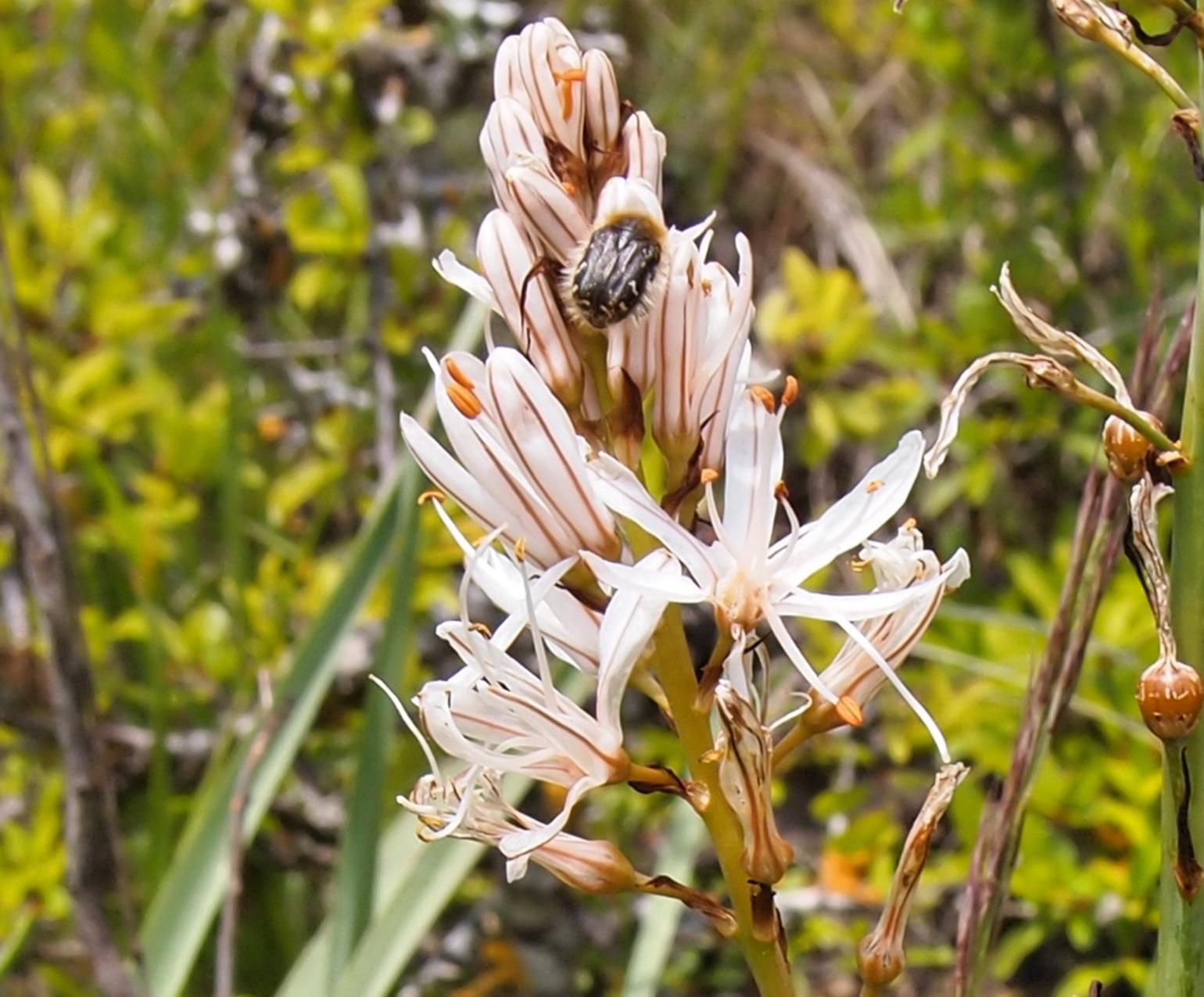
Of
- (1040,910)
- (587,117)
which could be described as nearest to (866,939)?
(587,117)

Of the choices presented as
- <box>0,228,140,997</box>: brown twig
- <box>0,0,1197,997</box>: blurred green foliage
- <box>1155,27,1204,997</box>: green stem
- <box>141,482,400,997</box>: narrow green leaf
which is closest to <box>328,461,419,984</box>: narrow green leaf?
<box>141,482,400,997</box>: narrow green leaf

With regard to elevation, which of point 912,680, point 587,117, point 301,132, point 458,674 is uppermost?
point 587,117

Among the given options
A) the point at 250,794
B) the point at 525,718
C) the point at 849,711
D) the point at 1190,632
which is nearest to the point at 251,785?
the point at 250,794

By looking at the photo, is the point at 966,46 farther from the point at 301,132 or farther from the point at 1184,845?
the point at 1184,845

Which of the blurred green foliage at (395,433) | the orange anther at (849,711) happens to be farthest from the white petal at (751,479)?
the blurred green foliage at (395,433)

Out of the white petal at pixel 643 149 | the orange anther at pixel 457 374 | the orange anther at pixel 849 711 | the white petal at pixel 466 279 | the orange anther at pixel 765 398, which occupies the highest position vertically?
the white petal at pixel 643 149

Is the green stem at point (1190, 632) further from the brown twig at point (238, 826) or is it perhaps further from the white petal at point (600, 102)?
the brown twig at point (238, 826)
